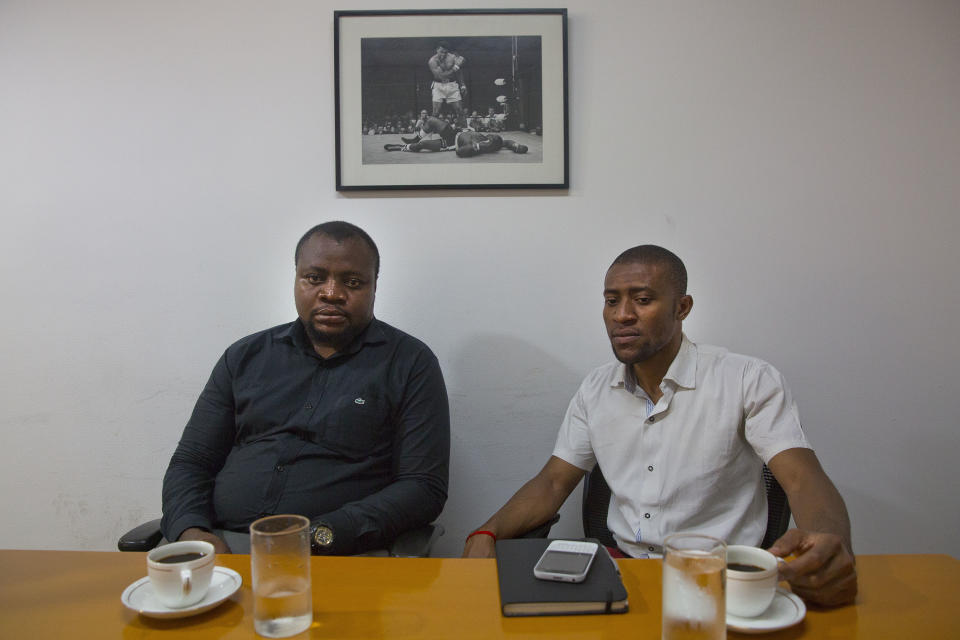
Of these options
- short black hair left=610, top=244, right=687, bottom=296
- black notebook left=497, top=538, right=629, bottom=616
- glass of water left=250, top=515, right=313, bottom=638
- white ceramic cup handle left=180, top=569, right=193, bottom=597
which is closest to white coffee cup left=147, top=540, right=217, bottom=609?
white ceramic cup handle left=180, top=569, right=193, bottom=597

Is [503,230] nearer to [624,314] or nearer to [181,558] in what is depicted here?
[624,314]

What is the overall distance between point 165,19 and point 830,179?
234 centimetres

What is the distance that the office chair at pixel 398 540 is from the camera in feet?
4.94

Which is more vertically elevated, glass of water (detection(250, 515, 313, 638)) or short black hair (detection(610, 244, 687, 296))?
short black hair (detection(610, 244, 687, 296))

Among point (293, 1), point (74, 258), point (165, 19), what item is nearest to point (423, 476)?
point (74, 258)

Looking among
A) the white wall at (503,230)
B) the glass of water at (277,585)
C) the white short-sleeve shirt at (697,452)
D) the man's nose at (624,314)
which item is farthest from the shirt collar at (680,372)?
the glass of water at (277,585)

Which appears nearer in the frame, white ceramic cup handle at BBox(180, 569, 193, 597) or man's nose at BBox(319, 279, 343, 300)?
white ceramic cup handle at BBox(180, 569, 193, 597)

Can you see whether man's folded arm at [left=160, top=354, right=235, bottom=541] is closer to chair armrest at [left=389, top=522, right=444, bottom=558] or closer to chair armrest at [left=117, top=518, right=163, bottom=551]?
chair armrest at [left=117, top=518, right=163, bottom=551]

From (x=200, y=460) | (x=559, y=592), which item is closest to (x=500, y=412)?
(x=200, y=460)

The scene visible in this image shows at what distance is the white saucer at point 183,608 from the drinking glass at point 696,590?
0.68 m

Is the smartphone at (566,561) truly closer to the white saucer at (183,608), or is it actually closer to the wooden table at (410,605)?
the wooden table at (410,605)

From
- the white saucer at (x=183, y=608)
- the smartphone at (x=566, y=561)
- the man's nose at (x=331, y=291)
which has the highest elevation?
the man's nose at (x=331, y=291)

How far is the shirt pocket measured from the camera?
178 cm

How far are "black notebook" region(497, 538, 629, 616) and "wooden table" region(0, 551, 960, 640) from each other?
18mm
